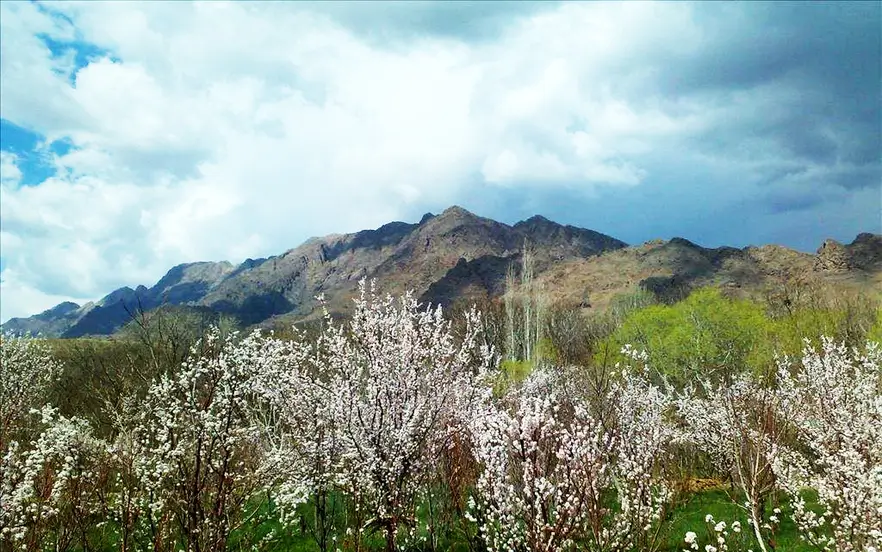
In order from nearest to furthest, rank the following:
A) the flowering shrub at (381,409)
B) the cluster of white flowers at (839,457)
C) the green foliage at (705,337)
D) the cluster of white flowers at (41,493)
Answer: the cluster of white flowers at (839,457), the cluster of white flowers at (41,493), the flowering shrub at (381,409), the green foliage at (705,337)

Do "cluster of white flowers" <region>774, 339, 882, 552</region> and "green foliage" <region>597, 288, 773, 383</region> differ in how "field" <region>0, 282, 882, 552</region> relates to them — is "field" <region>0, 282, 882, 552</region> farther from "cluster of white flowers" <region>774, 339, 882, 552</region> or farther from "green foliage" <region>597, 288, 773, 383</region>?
"green foliage" <region>597, 288, 773, 383</region>

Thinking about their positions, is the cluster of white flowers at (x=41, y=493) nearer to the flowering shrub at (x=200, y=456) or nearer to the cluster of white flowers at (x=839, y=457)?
the flowering shrub at (x=200, y=456)

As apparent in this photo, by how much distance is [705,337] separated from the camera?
136 feet

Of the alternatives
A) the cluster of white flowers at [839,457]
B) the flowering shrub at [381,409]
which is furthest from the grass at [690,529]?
the flowering shrub at [381,409]

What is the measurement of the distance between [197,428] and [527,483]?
638 centimetres

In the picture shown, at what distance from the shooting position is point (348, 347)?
1495cm

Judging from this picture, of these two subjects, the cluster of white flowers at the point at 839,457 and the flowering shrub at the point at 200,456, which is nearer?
the flowering shrub at the point at 200,456

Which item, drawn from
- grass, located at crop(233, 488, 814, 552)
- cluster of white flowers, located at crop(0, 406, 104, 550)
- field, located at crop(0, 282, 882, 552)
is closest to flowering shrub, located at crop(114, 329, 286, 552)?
field, located at crop(0, 282, 882, 552)

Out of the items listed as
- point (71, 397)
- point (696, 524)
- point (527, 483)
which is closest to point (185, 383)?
point (527, 483)

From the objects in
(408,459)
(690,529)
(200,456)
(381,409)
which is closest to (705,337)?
(690,529)

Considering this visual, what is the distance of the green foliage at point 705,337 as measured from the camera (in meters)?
39.3

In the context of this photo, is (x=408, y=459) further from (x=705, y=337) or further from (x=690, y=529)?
(x=705, y=337)

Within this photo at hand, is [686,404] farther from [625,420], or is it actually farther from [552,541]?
[552,541]

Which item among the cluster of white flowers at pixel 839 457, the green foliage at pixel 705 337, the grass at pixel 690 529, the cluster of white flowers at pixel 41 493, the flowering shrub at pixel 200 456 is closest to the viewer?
the flowering shrub at pixel 200 456
